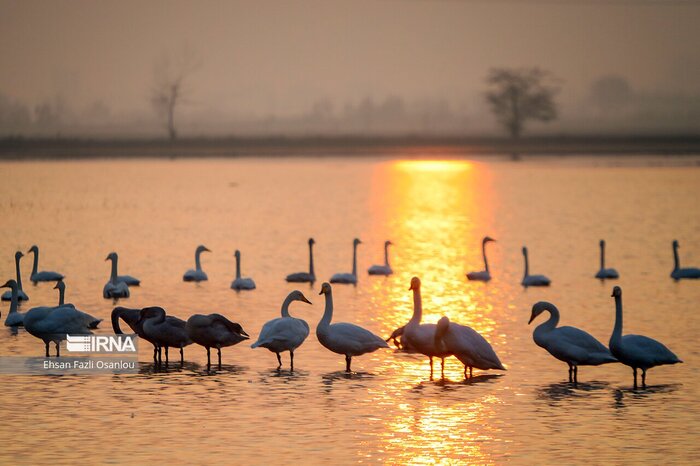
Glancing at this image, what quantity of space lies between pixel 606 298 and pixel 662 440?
15.4 metres

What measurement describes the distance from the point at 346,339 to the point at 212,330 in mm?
2169

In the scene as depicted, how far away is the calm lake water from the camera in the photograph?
1711 cm

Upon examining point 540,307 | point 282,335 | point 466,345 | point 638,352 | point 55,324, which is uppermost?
point 540,307

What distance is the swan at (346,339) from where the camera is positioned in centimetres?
2181

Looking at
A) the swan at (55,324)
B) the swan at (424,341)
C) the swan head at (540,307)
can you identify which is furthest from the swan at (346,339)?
the swan at (55,324)

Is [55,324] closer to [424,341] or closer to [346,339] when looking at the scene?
[346,339]

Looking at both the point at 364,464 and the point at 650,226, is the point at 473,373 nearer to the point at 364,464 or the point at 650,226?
the point at 364,464

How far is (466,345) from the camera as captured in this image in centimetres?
2109

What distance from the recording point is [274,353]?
77.3 feet

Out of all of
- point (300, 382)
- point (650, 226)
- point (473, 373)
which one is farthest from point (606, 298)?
point (650, 226)

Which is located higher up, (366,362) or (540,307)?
(540,307)

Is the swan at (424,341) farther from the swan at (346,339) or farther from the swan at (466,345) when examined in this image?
the swan at (346,339)

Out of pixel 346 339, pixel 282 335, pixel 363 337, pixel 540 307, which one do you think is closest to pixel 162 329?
pixel 282 335

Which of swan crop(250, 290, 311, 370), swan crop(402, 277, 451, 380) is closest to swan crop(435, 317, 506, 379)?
swan crop(402, 277, 451, 380)
